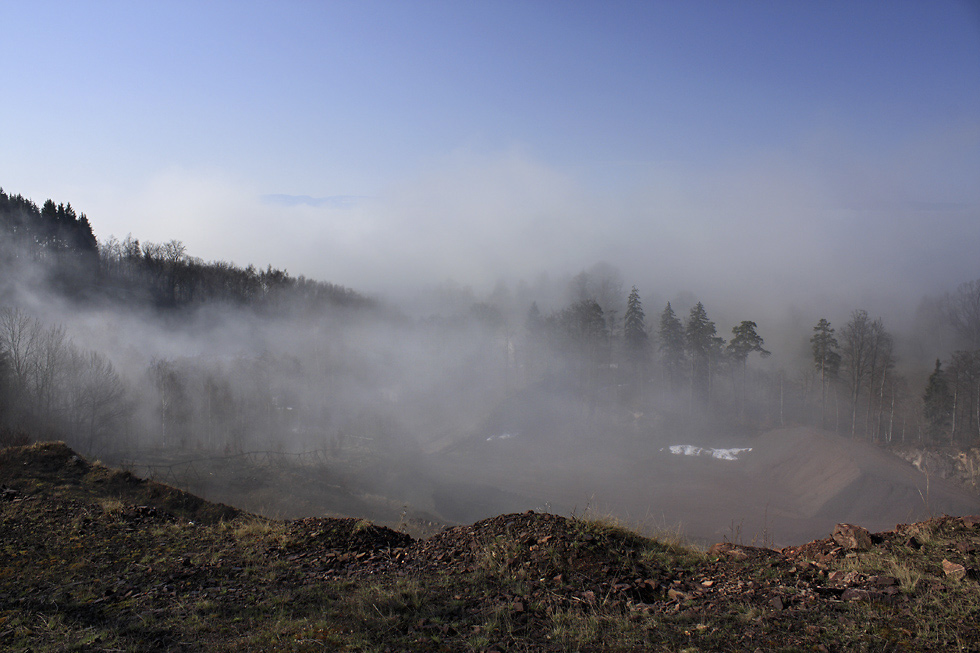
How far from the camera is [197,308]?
61062mm

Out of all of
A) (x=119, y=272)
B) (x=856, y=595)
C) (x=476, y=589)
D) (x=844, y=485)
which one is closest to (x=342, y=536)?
(x=476, y=589)

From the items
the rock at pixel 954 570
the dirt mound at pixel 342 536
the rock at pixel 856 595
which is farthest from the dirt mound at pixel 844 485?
the dirt mound at pixel 342 536

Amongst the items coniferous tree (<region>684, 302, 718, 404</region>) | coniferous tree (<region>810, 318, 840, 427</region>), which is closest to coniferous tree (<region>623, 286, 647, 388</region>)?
coniferous tree (<region>684, 302, 718, 404</region>)

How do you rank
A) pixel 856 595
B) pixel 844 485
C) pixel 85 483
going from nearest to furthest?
pixel 856 595 → pixel 85 483 → pixel 844 485

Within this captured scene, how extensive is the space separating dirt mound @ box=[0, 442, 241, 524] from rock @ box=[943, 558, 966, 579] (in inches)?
471

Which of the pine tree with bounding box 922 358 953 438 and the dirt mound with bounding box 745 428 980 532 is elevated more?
the pine tree with bounding box 922 358 953 438

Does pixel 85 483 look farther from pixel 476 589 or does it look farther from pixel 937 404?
pixel 937 404

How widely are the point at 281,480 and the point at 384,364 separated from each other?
3798cm

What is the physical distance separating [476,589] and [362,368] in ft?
185

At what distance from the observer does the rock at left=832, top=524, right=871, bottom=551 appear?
20.5 ft

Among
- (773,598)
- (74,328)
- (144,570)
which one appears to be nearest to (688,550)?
(773,598)

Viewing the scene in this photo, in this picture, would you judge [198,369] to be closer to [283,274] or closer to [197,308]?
[197,308]

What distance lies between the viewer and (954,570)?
4.95 metres

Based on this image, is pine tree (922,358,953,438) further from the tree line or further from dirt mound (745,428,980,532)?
the tree line
